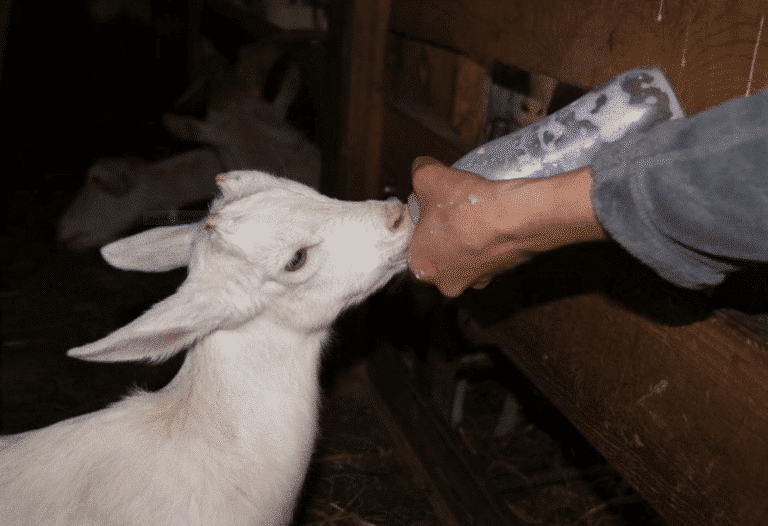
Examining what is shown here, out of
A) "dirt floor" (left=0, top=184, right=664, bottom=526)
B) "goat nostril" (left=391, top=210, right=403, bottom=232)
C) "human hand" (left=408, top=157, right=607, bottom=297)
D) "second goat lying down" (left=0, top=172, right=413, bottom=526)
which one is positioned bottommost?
"dirt floor" (left=0, top=184, right=664, bottom=526)

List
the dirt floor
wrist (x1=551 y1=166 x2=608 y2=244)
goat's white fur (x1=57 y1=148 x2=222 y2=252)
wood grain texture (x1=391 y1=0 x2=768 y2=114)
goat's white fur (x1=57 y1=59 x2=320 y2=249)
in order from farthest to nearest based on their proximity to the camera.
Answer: goat's white fur (x1=57 y1=59 x2=320 y2=249) < goat's white fur (x1=57 y1=148 x2=222 y2=252) < the dirt floor < wood grain texture (x1=391 y1=0 x2=768 y2=114) < wrist (x1=551 y1=166 x2=608 y2=244)

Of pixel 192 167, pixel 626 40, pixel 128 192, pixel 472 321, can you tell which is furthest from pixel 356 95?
pixel 128 192

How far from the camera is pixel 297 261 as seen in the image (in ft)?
6.67

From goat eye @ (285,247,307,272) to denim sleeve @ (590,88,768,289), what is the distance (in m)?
1.03

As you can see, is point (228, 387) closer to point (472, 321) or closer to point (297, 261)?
point (297, 261)

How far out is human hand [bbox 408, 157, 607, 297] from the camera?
1.36m

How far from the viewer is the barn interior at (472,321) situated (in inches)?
70.2

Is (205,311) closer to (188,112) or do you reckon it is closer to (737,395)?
(737,395)

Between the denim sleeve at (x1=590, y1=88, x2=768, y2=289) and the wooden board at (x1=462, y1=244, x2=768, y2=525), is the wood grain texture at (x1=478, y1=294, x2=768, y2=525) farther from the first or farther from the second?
the denim sleeve at (x1=590, y1=88, x2=768, y2=289)

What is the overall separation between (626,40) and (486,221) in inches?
36.8

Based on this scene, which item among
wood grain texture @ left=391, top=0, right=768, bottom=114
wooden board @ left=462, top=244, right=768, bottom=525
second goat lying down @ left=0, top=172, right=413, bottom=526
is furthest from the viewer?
second goat lying down @ left=0, top=172, right=413, bottom=526

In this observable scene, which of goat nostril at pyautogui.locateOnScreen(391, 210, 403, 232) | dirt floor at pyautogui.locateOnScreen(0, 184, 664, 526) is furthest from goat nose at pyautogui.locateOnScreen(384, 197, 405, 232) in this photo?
dirt floor at pyautogui.locateOnScreen(0, 184, 664, 526)

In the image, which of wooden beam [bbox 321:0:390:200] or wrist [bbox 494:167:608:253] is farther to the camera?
wooden beam [bbox 321:0:390:200]

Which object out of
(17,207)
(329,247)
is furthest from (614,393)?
(17,207)
